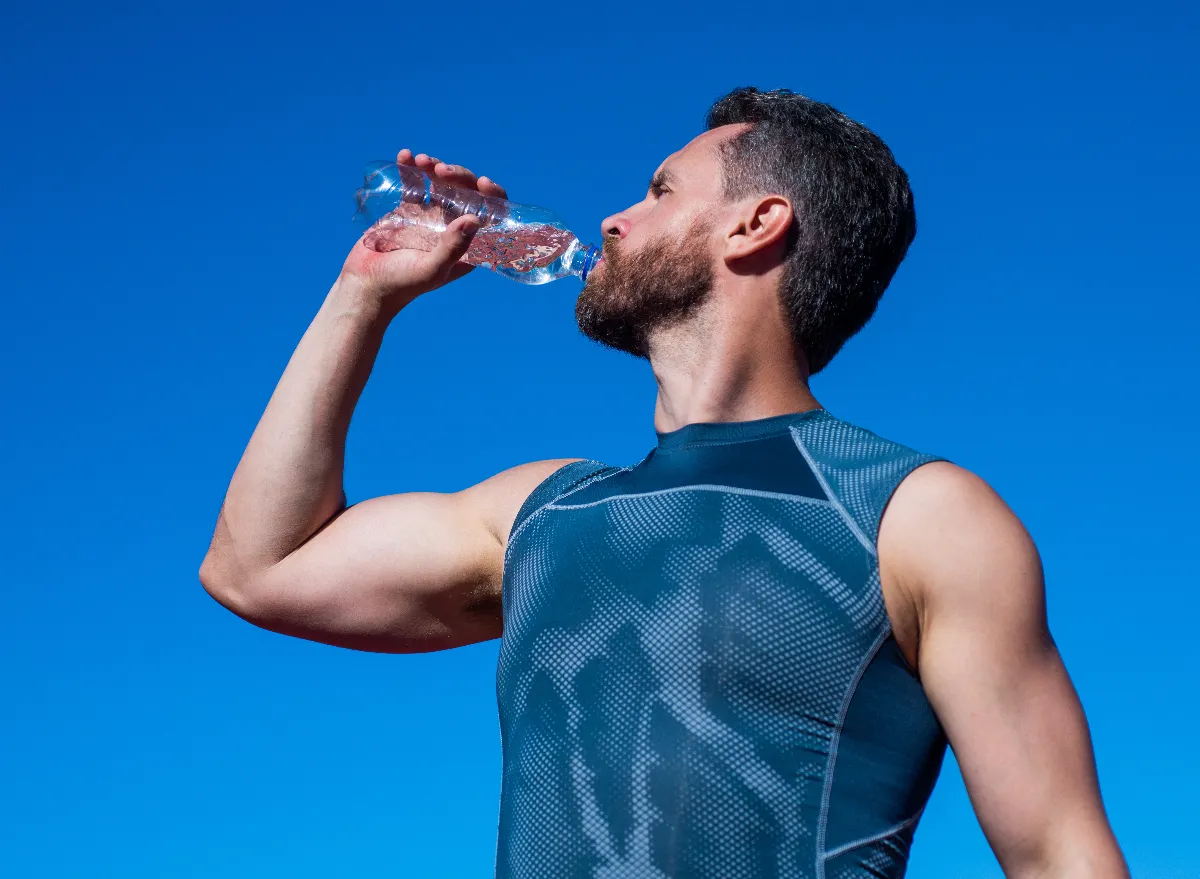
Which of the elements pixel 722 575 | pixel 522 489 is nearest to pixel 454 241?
pixel 522 489

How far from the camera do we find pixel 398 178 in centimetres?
448

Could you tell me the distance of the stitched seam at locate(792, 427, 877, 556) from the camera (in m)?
2.50

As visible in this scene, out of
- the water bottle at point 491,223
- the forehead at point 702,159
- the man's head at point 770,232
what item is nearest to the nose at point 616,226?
the man's head at point 770,232

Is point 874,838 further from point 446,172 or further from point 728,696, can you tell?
point 446,172

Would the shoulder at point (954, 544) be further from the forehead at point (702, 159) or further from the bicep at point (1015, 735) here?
the forehead at point (702, 159)

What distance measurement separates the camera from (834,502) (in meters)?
2.59

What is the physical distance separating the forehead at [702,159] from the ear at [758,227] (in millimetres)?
127

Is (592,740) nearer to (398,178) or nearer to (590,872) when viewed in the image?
(590,872)

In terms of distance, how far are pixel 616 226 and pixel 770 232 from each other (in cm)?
38

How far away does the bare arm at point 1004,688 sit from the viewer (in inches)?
89.7

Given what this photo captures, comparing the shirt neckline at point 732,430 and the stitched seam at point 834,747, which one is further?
the shirt neckline at point 732,430

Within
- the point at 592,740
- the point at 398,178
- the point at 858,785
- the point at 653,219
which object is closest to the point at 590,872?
the point at 592,740

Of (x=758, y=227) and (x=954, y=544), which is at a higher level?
(x=758, y=227)

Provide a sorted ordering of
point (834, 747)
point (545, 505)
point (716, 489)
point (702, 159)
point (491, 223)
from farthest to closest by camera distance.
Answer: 1. point (491, 223)
2. point (702, 159)
3. point (545, 505)
4. point (716, 489)
5. point (834, 747)
